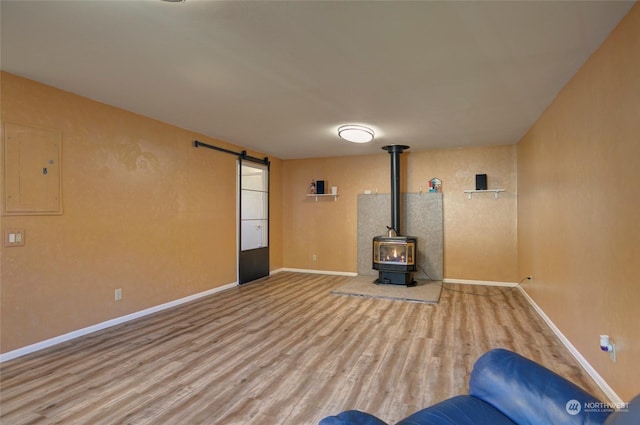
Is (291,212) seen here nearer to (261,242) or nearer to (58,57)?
(261,242)

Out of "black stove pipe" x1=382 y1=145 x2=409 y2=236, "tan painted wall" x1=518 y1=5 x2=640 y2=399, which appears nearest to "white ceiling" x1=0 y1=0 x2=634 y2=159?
"tan painted wall" x1=518 y1=5 x2=640 y2=399

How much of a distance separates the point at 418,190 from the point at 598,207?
3968 mm

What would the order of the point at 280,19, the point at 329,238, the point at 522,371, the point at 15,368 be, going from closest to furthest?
the point at 522,371 < the point at 280,19 < the point at 15,368 < the point at 329,238

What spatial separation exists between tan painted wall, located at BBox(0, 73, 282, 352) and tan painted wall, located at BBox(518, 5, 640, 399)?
4.60m

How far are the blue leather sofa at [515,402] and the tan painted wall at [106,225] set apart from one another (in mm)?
3474

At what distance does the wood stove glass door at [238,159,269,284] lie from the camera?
19.6ft

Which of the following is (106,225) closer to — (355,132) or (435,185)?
(355,132)

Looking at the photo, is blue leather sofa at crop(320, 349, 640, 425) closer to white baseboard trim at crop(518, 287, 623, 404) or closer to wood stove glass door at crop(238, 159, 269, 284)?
white baseboard trim at crop(518, 287, 623, 404)

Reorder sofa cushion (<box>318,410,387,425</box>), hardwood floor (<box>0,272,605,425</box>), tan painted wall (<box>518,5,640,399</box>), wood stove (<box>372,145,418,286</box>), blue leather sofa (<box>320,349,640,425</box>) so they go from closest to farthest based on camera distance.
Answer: sofa cushion (<box>318,410,387,425</box>)
blue leather sofa (<box>320,349,640,425</box>)
tan painted wall (<box>518,5,640,399</box>)
hardwood floor (<box>0,272,605,425</box>)
wood stove (<box>372,145,418,286</box>)

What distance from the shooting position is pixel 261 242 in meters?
6.60

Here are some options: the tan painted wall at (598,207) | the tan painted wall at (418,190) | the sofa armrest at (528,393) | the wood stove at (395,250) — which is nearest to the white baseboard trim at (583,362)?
the tan painted wall at (598,207)

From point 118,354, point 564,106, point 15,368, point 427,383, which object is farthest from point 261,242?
point 564,106

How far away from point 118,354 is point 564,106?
4830 millimetres

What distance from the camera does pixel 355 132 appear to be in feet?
14.7
